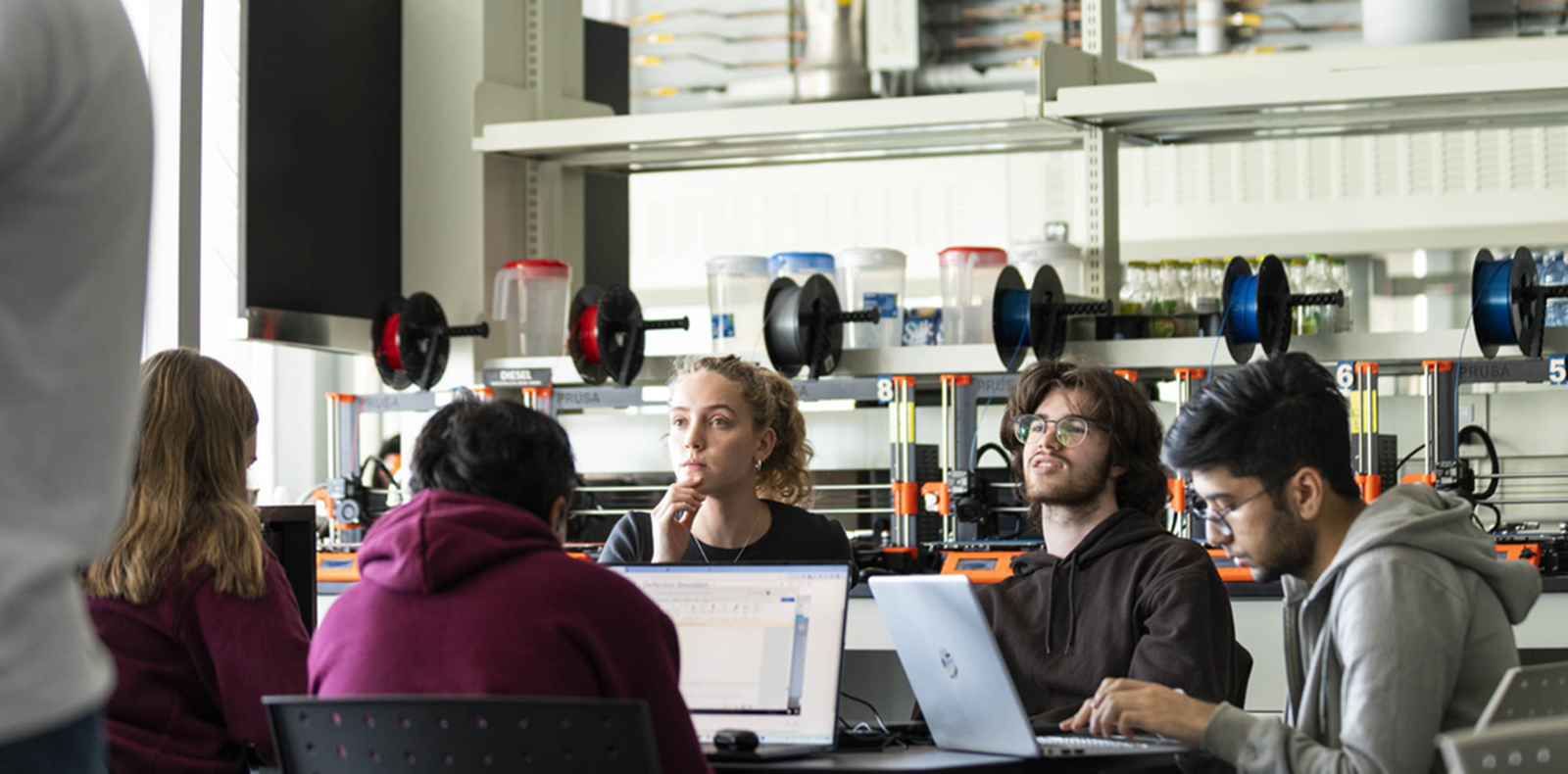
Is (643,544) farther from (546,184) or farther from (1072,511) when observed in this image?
(546,184)

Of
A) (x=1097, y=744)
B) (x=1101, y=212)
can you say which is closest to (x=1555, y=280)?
(x=1101, y=212)

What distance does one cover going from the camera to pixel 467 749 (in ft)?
5.00

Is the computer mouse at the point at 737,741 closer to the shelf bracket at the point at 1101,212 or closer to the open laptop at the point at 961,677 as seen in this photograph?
the open laptop at the point at 961,677

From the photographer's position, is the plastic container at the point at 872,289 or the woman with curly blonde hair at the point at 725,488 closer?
the woman with curly blonde hair at the point at 725,488

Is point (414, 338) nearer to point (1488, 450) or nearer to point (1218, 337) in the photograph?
point (1218, 337)

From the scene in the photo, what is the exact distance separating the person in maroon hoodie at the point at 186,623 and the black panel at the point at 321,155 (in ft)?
8.08

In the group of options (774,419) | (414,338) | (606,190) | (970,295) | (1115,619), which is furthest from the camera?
(606,190)

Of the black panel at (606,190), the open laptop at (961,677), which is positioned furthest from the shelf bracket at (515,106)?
the open laptop at (961,677)

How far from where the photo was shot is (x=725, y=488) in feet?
9.46

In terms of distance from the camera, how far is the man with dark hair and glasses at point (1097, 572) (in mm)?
2332

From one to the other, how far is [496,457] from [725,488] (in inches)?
47.0

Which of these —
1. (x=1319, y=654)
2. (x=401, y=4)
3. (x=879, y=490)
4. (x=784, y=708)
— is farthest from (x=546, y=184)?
(x=1319, y=654)

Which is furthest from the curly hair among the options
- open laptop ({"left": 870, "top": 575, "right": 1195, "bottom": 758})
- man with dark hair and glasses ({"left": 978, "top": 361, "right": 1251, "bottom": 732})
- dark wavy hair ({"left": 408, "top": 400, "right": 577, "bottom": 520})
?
dark wavy hair ({"left": 408, "top": 400, "right": 577, "bottom": 520})

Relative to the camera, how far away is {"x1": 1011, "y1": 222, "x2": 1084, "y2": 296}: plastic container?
175 inches
